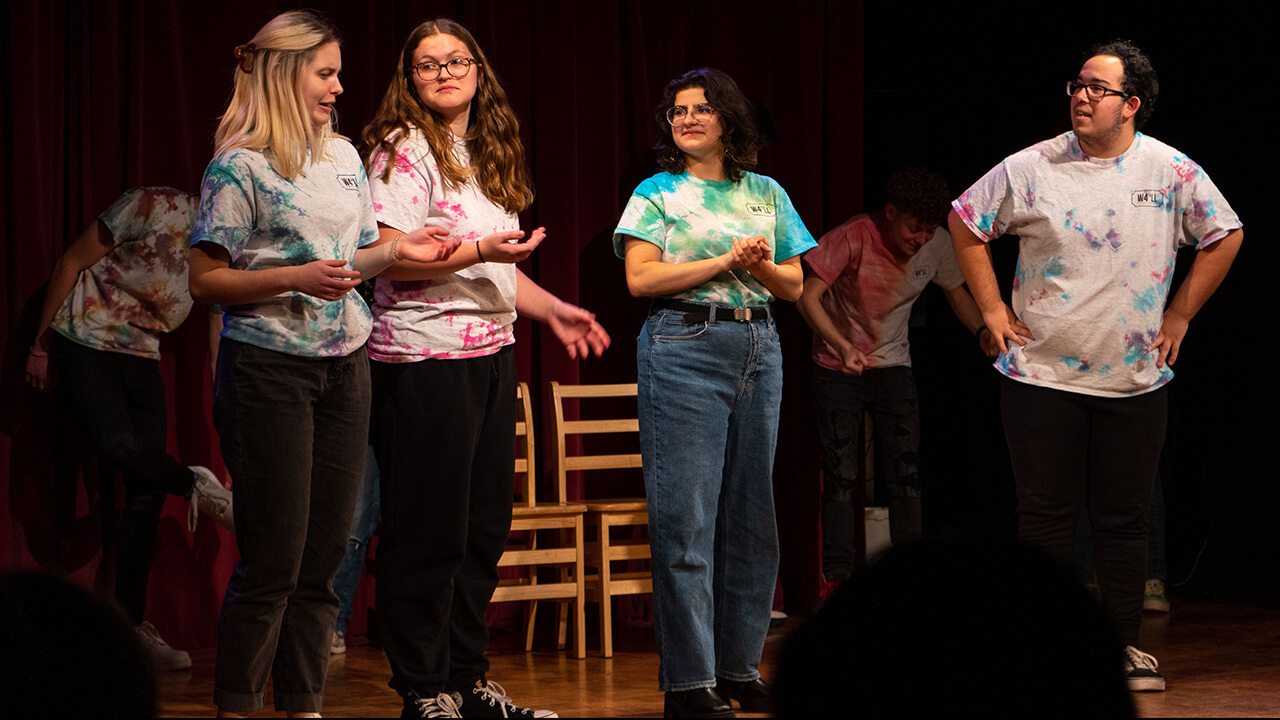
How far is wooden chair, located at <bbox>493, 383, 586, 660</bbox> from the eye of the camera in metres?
4.17

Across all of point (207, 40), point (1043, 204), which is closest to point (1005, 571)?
point (1043, 204)

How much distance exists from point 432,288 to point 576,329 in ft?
1.17

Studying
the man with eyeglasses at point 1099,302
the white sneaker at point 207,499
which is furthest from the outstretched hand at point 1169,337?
the white sneaker at point 207,499

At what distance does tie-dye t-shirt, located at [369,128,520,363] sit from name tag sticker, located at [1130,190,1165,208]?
5.17 ft

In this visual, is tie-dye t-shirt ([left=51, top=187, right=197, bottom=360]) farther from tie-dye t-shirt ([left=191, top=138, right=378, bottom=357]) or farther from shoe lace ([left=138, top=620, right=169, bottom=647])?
tie-dye t-shirt ([left=191, top=138, right=378, bottom=357])

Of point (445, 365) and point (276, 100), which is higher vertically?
point (276, 100)

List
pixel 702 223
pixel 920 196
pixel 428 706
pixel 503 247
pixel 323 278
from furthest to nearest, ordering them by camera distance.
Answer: pixel 920 196, pixel 702 223, pixel 428 706, pixel 503 247, pixel 323 278

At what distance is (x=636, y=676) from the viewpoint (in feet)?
12.4

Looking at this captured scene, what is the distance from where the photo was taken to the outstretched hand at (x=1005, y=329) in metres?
3.09

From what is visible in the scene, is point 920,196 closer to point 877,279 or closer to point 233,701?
point 877,279

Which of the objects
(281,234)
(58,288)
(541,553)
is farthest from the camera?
Answer: (541,553)

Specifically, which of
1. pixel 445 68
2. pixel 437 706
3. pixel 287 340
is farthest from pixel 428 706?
pixel 445 68

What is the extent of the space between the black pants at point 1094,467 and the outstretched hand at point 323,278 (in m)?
1.72

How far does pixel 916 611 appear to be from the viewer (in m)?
0.73
